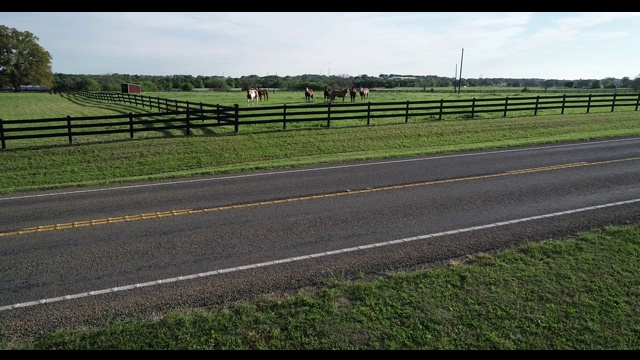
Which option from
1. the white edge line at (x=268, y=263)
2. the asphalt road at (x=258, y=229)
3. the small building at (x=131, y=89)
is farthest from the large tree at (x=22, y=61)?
the white edge line at (x=268, y=263)

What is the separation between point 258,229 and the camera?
751 cm

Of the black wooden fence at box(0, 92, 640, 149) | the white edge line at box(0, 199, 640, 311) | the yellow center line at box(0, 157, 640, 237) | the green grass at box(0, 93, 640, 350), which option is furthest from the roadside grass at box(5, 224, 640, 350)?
the black wooden fence at box(0, 92, 640, 149)

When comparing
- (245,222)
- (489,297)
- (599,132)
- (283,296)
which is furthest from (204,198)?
(599,132)

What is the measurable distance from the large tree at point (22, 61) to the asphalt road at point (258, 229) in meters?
91.0

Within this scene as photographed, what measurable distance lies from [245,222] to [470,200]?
4919 millimetres

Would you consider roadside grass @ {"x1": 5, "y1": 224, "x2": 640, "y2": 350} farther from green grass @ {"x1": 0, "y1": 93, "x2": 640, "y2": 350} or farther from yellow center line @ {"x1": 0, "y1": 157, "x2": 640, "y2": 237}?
yellow center line @ {"x1": 0, "y1": 157, "x2": 640, "y2": 237}

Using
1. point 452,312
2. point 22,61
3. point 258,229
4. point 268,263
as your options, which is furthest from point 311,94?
A: point 22,61

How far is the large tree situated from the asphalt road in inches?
3584

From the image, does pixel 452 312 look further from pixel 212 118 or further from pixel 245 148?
pixel 212 118

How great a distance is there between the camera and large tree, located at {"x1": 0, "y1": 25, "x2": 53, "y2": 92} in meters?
80.6

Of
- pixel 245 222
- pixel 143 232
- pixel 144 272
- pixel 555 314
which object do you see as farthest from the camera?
pixel 245 222

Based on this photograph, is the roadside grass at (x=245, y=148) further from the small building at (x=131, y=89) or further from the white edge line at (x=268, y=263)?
the small building at (x=131, y=89)
